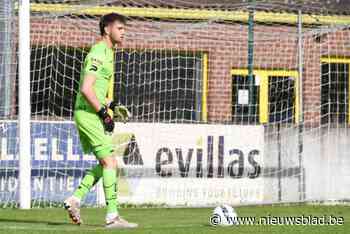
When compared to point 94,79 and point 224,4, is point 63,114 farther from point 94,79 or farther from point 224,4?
point 94,79

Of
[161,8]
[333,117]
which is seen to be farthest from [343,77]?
[161,8]

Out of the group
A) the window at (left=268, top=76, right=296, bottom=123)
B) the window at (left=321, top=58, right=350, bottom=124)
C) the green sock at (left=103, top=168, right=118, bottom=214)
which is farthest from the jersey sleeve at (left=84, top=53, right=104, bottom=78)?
the window at (left=321, top=58, right=350, bottom=124)

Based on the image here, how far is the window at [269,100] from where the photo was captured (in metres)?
18.6

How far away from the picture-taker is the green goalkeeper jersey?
10.5 meters

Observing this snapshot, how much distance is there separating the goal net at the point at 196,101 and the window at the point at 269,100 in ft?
0.12

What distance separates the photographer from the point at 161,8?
2202 cm

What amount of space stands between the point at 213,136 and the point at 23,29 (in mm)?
3631

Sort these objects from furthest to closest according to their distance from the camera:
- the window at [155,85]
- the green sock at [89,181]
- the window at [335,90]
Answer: the window at [335,90], the window at [155,85], the green sock at [89,181]

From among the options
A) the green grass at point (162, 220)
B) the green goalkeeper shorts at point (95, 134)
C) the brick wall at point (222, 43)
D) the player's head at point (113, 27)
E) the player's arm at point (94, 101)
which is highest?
the brick wall at point (222, 43)

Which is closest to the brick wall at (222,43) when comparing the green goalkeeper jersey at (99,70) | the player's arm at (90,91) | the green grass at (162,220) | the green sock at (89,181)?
the green grass at (162,220)

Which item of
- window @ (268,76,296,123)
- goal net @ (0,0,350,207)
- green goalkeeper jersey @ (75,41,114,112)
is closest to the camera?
green goalkeeper jersey @ (75,41,114,112)

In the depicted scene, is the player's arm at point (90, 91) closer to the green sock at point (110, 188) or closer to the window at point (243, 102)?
the green sock at point (110, 188)

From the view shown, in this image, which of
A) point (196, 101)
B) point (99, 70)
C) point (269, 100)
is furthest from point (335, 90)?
point (99, 70)

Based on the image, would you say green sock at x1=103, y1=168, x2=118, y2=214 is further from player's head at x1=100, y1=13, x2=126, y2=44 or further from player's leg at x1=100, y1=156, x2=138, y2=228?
player's head at x1=100, y1=13, x2=126, y2=44
